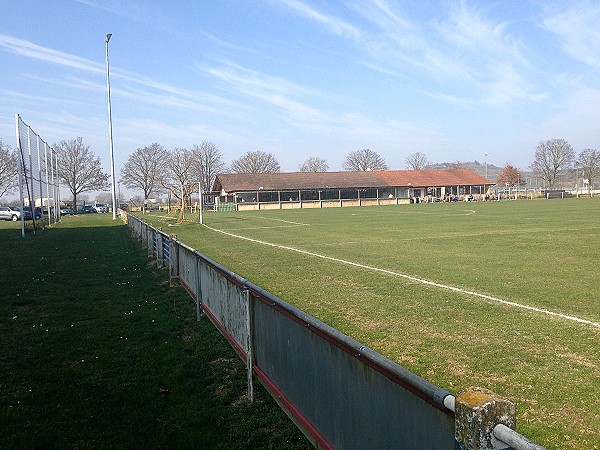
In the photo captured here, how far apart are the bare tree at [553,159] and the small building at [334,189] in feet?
118

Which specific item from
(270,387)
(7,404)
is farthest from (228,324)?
(7,404)

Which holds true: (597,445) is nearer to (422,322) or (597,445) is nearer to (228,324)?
(422,322)

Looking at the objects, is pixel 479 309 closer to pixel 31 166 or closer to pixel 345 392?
pixel 345 392

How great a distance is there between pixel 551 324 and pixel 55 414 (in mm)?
6249

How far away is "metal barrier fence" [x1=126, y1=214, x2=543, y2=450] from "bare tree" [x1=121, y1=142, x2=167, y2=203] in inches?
4066

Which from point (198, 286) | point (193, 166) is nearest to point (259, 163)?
point (193, 166)

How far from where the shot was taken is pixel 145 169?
105688mm

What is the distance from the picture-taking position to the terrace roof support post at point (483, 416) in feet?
6.12

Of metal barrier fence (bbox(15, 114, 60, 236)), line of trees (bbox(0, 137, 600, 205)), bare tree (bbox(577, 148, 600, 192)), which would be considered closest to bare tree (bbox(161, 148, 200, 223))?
line of trees (bbox(0, 137, 600, 205))

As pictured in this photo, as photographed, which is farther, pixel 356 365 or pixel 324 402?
pixel 324 402

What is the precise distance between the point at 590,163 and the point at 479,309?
127023 millimetres

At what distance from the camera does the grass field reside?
4.84 m

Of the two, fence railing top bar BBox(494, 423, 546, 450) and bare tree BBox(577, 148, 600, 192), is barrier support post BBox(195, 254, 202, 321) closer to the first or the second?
fence railing top bar BBox(494, 423, 546, 450)

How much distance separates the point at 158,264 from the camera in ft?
50.5
